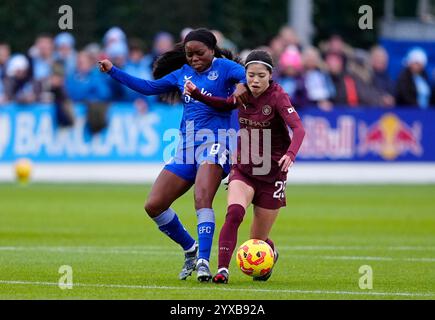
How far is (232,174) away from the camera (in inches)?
499

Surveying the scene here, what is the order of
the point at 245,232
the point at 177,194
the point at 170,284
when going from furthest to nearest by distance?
the point at 245,232
the point at 177,194
the point at 170,284

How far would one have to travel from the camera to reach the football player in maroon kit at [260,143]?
1240cm

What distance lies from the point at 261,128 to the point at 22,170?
16486 millimetres

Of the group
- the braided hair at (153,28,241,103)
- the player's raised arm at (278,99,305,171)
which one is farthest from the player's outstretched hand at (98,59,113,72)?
the player's raised arm at (278,99,305,171)

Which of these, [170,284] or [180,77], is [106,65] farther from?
[170,284]

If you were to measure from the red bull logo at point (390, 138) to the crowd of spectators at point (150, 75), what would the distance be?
653 millimetres

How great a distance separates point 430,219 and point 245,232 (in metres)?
3.82

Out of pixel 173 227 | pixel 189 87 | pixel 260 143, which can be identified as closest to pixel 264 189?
pixel 260 143

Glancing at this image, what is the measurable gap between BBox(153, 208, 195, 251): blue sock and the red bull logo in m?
16.8

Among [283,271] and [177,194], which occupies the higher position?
[177,194]

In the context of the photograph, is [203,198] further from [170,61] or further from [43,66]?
[43,66]

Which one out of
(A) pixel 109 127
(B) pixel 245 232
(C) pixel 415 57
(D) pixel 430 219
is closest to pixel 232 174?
(B) pixel 245 232

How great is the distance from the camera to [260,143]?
1260cm

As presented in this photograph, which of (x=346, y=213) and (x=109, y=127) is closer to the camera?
(x=346, y=213)
